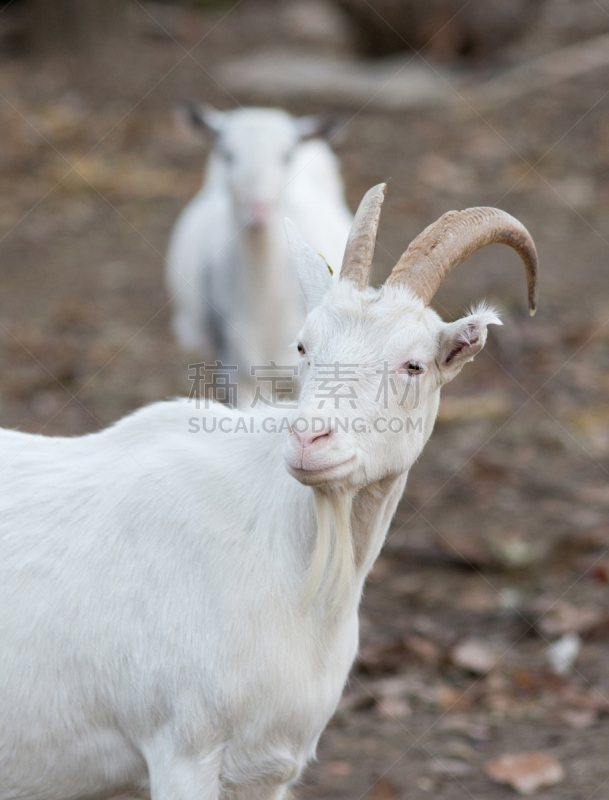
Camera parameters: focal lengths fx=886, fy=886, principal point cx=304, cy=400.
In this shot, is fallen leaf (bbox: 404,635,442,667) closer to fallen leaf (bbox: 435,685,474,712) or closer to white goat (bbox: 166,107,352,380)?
fallen leaf (bbox: 435,685,474,712)

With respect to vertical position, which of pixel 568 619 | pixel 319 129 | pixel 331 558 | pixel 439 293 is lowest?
pixel 568 619

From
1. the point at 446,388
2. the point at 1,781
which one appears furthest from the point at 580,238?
the point at 1,781

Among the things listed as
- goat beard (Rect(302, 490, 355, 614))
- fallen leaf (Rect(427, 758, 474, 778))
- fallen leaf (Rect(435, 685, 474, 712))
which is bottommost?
fallen leaf (Rect(427, 758, 474, 778))

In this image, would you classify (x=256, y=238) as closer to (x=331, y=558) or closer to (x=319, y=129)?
(x=319, y=129)

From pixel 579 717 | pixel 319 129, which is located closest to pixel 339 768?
pixel 579 717

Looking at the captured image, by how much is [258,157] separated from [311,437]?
389 centimetres

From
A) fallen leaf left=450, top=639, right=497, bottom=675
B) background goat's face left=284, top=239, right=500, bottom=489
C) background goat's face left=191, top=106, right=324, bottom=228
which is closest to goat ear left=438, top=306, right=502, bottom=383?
background goat's face left=284, top=239, right=500, bottom=489

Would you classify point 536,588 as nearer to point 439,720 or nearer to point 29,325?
point 439,720

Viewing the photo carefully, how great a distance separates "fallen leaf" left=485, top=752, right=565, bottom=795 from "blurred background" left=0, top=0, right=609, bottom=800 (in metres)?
0.01

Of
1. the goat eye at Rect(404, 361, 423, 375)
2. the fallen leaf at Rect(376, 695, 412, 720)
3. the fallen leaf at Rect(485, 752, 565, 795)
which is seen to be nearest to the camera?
the goat eye at Rect(404, 361, 423, 375)

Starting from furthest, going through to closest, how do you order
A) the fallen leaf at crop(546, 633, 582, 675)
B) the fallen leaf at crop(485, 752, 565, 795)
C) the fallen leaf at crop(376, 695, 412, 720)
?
the fallen leaf at crop(546, 633, 582, 675), the fallen leaf at crop(376, 695, 412, 720), the fallen leaf at crop(485, 752, 565, 795)

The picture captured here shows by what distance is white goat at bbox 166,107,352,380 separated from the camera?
552cm

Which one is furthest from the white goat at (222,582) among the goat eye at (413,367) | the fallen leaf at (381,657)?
the fallen leaf at (381,657)

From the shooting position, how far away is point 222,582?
7.97 feet
